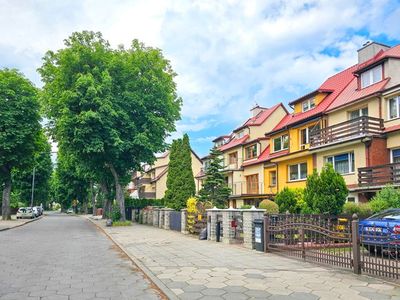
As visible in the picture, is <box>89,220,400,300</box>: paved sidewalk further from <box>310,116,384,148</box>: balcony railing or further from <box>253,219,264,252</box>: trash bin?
<box>310,116,384,148</box>: balcony railing

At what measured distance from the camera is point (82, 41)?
28250mm

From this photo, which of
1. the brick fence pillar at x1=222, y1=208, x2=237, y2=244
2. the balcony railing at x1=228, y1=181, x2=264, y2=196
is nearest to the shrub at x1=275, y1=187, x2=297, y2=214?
the brick fence pillar at x1=222, y1=208, x2=237, y2=244

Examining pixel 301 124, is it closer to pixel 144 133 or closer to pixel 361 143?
pixel 361 143

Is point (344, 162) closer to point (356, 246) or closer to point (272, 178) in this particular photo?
point (272, 178)

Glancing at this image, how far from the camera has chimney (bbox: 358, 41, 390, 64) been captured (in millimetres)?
26422

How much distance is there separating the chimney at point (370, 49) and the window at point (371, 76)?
3273mm

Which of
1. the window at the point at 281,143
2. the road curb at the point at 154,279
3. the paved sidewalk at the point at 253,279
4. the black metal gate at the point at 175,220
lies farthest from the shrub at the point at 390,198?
the window at the point at 281,143

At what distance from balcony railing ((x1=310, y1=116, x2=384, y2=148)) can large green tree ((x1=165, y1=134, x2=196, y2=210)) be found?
9551 millimetres

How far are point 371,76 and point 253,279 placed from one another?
19.5 meters

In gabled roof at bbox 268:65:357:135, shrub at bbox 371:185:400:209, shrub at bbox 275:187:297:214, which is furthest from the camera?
gabled roof at bbox 268:65:357:135

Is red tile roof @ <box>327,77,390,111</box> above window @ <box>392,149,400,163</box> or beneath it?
above

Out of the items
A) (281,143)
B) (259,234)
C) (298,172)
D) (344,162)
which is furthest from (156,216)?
(259,234)

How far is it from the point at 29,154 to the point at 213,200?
65.9 feet

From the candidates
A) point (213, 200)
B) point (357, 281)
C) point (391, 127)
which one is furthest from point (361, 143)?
point (357, 281)
